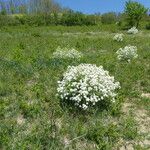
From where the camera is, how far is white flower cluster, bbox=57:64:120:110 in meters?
11.0

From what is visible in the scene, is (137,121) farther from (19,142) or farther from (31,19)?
(31,19)

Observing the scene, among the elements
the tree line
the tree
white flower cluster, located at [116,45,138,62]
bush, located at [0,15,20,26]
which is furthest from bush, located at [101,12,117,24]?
white flower cluster, located at [116,45,138,62]

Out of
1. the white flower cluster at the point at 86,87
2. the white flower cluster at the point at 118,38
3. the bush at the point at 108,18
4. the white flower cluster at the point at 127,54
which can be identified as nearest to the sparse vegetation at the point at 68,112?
the white flower cluster at the point at 86,87

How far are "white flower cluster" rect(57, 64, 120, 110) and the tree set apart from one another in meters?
42.4

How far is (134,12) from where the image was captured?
5297cm

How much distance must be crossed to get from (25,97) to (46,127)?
1.92 meters

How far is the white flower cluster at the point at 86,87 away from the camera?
11008 mm

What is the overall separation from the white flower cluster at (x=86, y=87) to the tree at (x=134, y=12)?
42396mm

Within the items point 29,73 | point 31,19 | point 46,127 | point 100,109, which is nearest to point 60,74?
point 29,73

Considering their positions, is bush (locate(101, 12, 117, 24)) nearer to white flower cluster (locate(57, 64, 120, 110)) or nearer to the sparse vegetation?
the sparse vegetation

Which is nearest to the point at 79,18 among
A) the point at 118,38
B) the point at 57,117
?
the point at 118,38

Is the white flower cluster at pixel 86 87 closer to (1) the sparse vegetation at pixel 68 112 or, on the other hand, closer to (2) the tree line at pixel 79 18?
(1) the sparse vegetation at pixel 68 112

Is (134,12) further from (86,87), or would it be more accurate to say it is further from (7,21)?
(86,87)

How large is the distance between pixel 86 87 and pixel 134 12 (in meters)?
43.3
